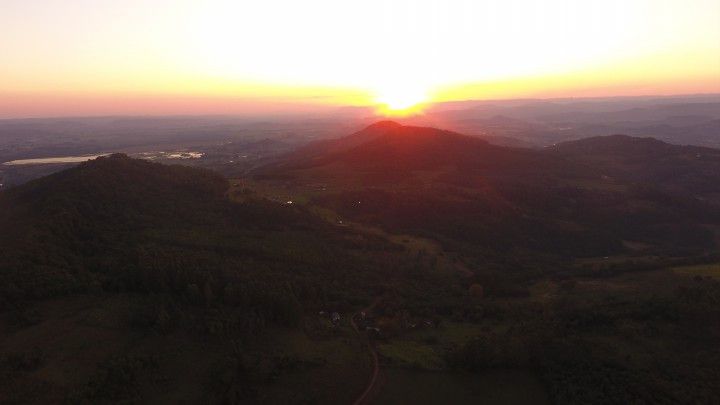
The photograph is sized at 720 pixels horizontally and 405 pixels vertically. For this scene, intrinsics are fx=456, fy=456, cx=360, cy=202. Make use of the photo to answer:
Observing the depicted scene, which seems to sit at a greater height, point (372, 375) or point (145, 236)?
point (145, 236)

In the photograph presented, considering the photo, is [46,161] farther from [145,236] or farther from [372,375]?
[372,375]

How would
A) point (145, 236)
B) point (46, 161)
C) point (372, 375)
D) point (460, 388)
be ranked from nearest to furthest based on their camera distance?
point (460, 388), point (372, 375), point (145, 236), point (46, 161)

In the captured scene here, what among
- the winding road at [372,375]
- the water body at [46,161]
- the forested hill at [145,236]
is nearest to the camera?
the winding road at [372,375]

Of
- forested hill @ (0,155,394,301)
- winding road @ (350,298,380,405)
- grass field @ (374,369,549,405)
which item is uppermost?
forested hill @ (0,155,394,301)

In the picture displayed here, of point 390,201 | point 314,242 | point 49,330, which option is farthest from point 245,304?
point 390,201

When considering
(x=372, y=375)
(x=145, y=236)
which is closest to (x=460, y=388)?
(x=372, y=375)

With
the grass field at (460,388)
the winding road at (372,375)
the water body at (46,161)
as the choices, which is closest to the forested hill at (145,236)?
the winding road at (372,375)

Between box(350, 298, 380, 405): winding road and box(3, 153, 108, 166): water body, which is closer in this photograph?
box(350, 298, 380, 405): winding road

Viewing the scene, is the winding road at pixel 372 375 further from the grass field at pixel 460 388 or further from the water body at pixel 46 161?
the water body at pixel 46 161

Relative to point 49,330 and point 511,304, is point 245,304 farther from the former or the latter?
point 511,304

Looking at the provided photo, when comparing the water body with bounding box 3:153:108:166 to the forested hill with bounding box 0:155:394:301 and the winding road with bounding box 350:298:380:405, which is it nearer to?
the forested hill with bounding box 0:155:394:301

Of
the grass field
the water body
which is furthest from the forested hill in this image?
the water body
